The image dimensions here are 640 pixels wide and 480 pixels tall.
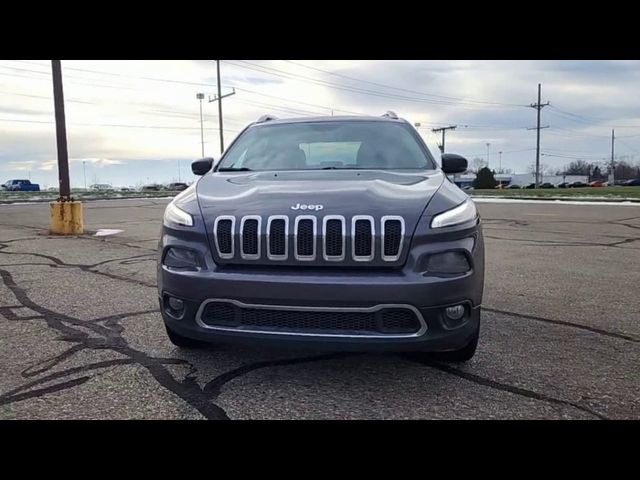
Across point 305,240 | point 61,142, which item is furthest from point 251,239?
point 61,142

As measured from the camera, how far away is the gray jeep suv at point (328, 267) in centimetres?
285

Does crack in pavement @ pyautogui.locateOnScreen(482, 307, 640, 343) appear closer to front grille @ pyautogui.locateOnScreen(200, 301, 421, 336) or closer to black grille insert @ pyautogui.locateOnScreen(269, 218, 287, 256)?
front grille @ pyautogui.locateOnScreen(200, 301, 421, 336)

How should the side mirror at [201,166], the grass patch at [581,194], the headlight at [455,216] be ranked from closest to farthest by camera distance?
the headlight at [455,216] → the side mirror at [201,166] → the grass patch at [581,194]

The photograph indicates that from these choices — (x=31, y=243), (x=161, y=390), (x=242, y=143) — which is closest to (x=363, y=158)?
(x=242, y=143)

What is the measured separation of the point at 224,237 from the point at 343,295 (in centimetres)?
79

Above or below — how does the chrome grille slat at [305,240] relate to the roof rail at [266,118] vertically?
below

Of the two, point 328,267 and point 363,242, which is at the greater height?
point 363,242

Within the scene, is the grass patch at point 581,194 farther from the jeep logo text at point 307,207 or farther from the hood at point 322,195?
the jeep logo text at point 307,207

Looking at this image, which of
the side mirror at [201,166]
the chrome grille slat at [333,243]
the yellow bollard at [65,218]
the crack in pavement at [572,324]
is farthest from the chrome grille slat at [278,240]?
the yellow bollard at [65,218]

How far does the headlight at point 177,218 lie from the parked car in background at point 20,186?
88621 millimetres

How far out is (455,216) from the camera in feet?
10.2

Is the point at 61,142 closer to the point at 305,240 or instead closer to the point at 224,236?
the point at 224,236
